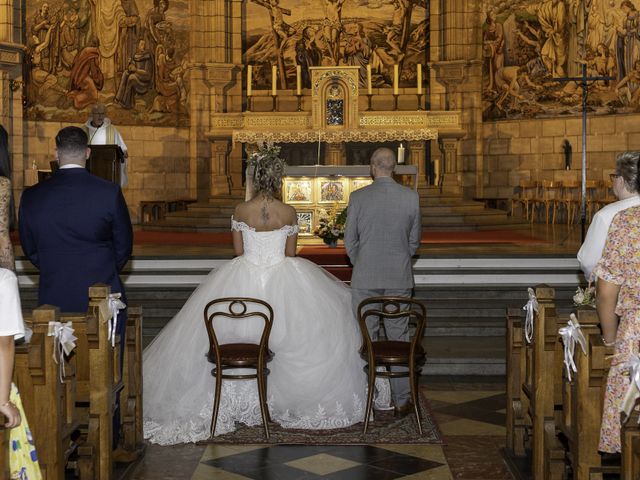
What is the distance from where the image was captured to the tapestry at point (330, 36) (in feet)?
64.0

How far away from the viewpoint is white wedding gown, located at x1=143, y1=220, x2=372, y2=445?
6699 mm

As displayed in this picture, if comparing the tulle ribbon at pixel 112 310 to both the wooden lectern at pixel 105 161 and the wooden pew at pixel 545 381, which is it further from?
the wooden lectern at pixel 105 161

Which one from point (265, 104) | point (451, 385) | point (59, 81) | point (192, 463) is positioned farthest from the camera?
point (265, 104)

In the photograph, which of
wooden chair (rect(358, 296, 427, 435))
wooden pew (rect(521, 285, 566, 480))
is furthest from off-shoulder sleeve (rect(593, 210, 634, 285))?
wooden chair (rect(358, 296, 427, 435))

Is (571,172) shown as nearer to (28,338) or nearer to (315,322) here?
(315,322)

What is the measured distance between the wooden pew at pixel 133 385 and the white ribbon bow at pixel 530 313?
228 centimetres

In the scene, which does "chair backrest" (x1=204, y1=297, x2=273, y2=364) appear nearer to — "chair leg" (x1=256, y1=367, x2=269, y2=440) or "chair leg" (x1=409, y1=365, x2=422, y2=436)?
"chair leg" (x1=256, y1=367, x2=269, y2=440)

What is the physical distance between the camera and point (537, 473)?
5.33m

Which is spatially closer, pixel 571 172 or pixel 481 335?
pixel 481 335

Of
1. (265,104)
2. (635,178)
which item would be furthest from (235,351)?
(265,104)

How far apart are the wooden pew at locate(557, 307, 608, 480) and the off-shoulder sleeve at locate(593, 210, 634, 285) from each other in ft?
0.98

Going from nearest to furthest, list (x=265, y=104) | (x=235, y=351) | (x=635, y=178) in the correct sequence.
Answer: (x=635, y=178), (x=235, y=351), (x=265, y=104)

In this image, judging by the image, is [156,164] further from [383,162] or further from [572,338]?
[572,338]

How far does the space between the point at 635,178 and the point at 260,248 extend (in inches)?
129
